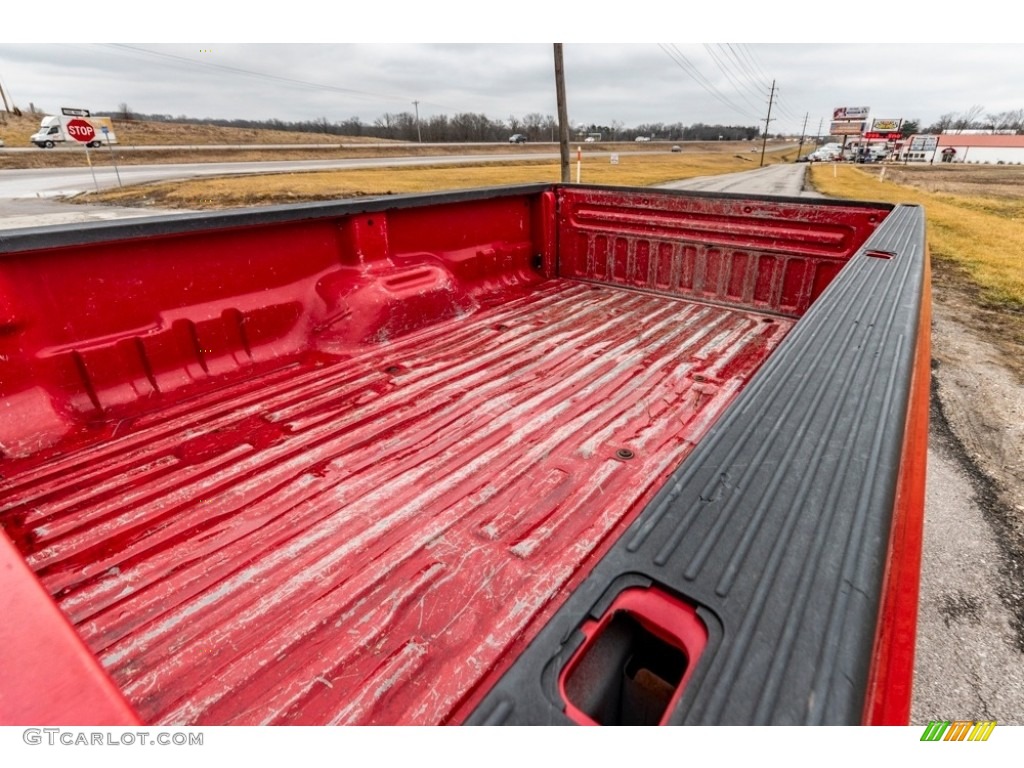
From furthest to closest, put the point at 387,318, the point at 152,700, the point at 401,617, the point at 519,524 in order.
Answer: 1. the point at 387,318
2. the point at 519,524
3. the point at 401,617
4. the point at 152,700

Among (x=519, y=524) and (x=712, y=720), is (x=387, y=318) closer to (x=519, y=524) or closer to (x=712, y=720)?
(x=519, y=524)

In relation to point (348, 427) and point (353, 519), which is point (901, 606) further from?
point (348, 427)

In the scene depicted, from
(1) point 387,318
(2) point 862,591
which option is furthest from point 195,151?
(2) point 862,591

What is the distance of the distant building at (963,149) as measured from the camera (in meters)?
69.1

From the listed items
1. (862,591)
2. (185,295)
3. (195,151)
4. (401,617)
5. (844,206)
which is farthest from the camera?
(195,151)

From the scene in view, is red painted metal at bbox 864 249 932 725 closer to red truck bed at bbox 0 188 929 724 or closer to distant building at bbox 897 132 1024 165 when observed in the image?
red truck bed at bbox 0 188 929 724

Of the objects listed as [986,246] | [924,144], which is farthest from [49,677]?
[924,144]

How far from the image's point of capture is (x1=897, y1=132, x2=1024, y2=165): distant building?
69.1 meters

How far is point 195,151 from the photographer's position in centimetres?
4088

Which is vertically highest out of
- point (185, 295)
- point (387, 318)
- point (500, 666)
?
point (185, 295)

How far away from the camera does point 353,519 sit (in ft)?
6.07

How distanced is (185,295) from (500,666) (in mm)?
2325

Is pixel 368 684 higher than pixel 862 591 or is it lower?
lower

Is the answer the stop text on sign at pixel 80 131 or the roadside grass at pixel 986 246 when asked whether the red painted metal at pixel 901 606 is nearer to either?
the roadside grass at pixel 986 246
